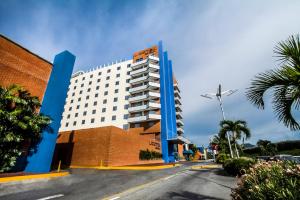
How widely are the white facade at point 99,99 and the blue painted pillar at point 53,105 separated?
28.3 metres

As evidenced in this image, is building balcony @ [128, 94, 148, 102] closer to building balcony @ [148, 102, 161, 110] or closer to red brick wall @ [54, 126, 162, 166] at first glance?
building balcony @ [148, 102, 161, 110]

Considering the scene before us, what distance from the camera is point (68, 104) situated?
177 ft

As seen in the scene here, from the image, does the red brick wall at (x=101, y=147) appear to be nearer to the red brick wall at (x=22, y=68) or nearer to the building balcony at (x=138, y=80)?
the red brick wall at (x=22, y=68)

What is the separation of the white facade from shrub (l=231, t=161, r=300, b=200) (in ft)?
132

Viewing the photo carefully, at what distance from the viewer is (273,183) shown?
284 centimetres

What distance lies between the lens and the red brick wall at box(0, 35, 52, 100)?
13.7 meters

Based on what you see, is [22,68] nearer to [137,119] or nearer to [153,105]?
[137,119]

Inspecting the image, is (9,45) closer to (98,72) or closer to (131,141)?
(131,141)

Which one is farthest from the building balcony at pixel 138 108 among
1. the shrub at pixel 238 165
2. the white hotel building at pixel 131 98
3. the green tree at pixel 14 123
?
the green tree at pixel 14 123

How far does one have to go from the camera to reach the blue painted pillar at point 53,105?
1298 centimetres

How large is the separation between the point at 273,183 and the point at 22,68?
1847 centimetres

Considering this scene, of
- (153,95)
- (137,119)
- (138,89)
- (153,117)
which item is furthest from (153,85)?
(137,119)

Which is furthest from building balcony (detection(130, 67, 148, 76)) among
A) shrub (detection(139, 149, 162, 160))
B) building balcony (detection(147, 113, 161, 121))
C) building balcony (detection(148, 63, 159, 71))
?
shrub (detection(139, 149, 162, 160))

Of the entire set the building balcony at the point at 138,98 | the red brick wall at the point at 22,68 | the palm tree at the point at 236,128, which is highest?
the building balcony at the point at 138,98
